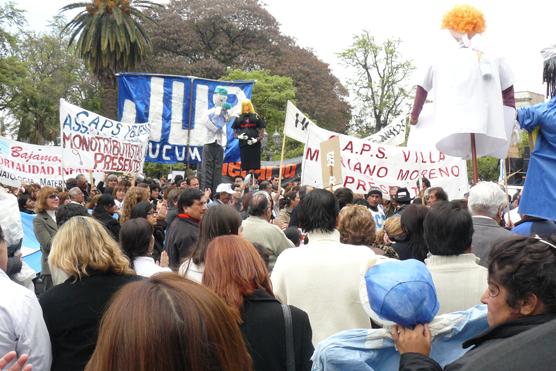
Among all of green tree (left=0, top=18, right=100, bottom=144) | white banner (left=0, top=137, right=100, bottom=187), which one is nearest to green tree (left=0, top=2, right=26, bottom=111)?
green tree (left=0, top=18, right=100, bottom=144)

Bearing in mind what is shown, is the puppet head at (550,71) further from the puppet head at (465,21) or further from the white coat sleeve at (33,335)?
the white coat sleeve at (33,335)

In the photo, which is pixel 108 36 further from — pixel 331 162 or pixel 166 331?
pixel 166 331

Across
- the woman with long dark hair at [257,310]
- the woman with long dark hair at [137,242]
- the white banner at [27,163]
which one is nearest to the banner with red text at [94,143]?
the white banner at [27,163]

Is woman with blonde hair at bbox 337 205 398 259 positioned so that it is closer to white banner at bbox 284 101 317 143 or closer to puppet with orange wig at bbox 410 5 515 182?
puppet with orange wig at bbox 410 5 515 182

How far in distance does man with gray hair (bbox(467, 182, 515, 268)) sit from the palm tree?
34340 mm

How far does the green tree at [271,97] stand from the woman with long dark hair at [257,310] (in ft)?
128

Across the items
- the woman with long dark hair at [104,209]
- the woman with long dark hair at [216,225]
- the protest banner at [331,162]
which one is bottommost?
the woman with long dark hair at [104,209]

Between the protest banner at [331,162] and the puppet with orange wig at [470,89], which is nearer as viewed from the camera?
the puppet with orange wig at [470,89]

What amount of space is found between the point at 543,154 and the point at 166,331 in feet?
13.2

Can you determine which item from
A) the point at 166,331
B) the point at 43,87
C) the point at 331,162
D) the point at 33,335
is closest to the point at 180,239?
the point at 33,335

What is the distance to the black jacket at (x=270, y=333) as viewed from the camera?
9.02 ft

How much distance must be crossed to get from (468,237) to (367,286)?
4.15 ft

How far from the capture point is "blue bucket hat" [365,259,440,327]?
2.15m

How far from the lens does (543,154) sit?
15.5 ft
